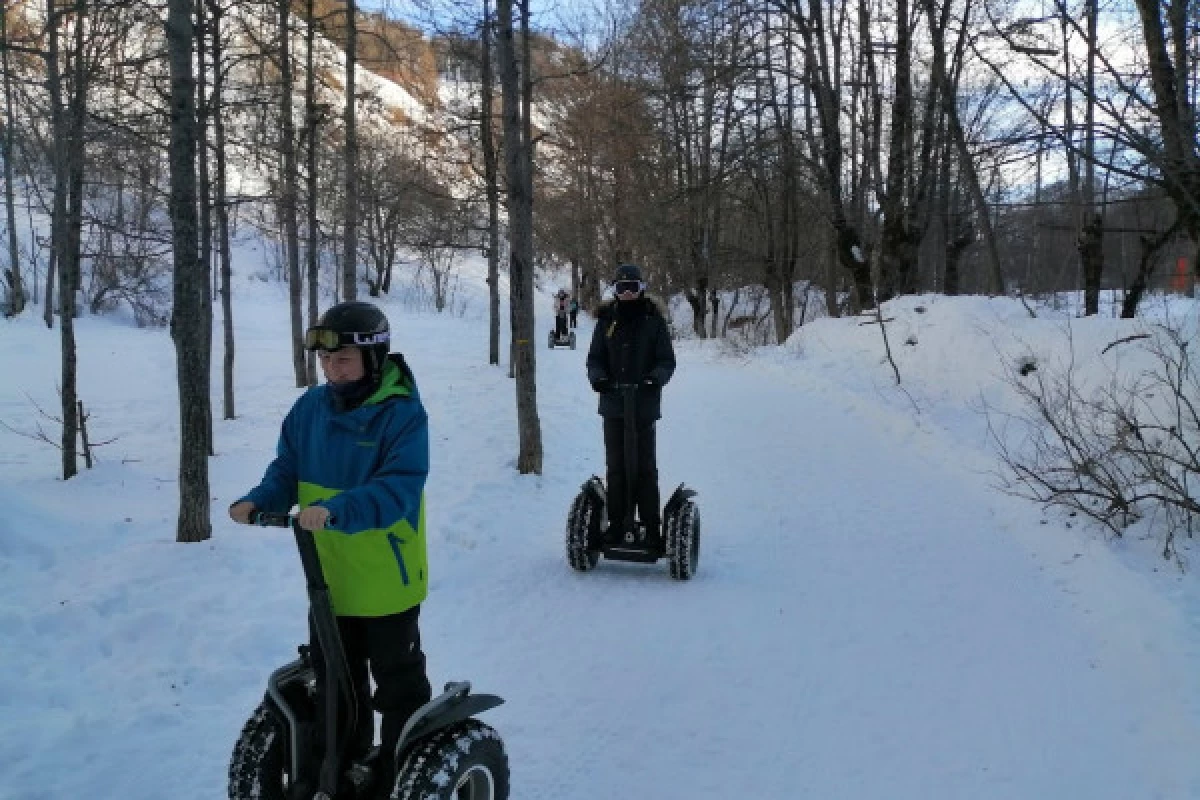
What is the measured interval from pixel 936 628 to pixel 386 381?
3.85 meters

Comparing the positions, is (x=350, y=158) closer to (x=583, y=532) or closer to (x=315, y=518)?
(x=583, y=532)

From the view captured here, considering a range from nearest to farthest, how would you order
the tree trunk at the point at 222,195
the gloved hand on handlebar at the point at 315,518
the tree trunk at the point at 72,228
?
the gloved hand on handlebar at the point at 315,518 → the tree trunk at the point at 72,228 → the tree trunk at the point at 222,195

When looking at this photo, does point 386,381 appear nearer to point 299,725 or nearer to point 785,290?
point 299,725

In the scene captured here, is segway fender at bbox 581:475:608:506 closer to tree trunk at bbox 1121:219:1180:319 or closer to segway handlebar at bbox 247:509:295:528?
segway handlebar at bbox 247:509:295:528

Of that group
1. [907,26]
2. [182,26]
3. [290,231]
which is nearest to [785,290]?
[907,26]

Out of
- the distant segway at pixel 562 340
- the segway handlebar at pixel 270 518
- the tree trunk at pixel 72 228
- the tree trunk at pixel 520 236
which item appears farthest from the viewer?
the distant segway at pixel 562 340

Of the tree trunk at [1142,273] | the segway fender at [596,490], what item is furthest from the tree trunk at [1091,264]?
the segway fender at [596,490]

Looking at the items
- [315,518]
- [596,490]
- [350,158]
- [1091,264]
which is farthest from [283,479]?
[1091,264]

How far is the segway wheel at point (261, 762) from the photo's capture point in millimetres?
2877

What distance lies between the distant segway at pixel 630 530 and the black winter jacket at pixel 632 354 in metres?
0.08

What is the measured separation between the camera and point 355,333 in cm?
285

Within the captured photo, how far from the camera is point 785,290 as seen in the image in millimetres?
27344

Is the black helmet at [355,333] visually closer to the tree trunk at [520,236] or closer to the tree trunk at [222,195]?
the tree trunk at [520,236]

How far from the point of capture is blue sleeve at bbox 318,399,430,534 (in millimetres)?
2596
